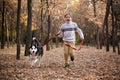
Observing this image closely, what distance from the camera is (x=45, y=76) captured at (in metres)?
12.8

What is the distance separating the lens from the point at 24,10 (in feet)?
Result: 182

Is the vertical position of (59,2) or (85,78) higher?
(59,2)

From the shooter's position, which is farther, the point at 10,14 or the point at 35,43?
the point at 10,14

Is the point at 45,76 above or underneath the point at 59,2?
underneath

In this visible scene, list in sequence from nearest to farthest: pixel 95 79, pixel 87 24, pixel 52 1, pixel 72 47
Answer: pixel 95 79 < pixel 72 47 < pixel 52 1 < pixel 87 24

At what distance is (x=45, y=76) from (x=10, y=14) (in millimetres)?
41933

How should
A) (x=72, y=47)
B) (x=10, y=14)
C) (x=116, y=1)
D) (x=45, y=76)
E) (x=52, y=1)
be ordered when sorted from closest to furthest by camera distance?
1. (x=45, y=76)
2. (x=72, y=47)
3. (x=116, y=1)
4. (x=52, y=1)
5. (x=10, y=14)

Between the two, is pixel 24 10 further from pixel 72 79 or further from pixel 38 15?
pixel 72 79

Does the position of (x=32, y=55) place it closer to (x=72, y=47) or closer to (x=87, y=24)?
(x=72, y=47)

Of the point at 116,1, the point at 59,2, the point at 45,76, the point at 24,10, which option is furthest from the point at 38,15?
the point at 45,76

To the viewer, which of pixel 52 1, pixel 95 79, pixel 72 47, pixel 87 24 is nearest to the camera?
pixel 95 79

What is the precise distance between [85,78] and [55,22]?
50332mm

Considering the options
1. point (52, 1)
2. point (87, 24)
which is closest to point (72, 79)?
point (52, 1)

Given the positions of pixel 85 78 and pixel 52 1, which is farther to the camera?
pixel 52 1
